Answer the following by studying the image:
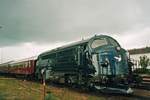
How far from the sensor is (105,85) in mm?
18297

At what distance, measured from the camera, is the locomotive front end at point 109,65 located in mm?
18062

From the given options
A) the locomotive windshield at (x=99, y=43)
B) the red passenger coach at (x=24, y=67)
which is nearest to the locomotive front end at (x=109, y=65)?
the locomotive windshield at (x=99, y=43)

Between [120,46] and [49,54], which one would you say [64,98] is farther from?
[49,54]

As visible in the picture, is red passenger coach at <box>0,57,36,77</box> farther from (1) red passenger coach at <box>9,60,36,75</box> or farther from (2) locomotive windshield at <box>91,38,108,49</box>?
(2) locomotive windshield at <box>91,38,108,49</box>

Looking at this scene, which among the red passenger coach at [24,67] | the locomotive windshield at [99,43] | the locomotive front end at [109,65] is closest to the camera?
the locomotive front end at [109,65]

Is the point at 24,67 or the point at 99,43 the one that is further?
the point at 24,67

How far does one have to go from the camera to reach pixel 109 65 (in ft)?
61.8

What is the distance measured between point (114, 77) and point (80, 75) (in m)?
2.70

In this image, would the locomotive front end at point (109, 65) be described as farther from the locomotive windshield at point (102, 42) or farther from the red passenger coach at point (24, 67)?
the red passenger coach at point (24, 67)

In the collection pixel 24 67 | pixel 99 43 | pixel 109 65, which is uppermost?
pixel 99 43

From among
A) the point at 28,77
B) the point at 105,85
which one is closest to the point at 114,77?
the point at 105,85

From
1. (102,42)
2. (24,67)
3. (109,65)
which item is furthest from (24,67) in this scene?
(109,65)

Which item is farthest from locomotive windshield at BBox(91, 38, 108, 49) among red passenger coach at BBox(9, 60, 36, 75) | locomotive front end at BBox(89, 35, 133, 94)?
red passenger coach at BBox(9, 60, 36, 75)

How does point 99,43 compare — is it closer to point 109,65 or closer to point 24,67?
point 109,65
